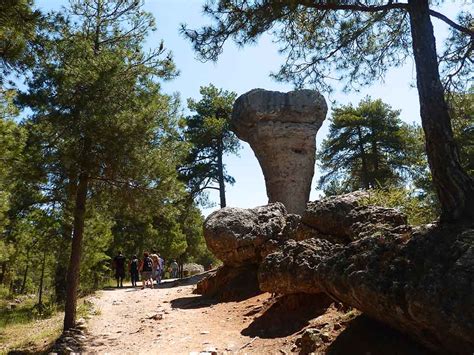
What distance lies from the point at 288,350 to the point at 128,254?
22704 mm

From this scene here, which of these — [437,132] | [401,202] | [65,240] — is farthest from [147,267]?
[437,132]

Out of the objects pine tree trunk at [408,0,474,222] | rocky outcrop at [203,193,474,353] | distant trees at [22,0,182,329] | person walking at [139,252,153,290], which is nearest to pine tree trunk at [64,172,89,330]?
distant trees at [22,0,182,329]

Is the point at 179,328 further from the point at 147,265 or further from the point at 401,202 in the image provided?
the point at 147,265

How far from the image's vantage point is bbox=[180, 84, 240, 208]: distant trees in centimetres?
2362

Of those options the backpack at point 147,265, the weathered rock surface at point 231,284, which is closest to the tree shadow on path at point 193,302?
the weathered rock surface at point 231,284

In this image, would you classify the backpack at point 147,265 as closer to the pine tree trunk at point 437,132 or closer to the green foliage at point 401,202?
the green foliage at point 401,202

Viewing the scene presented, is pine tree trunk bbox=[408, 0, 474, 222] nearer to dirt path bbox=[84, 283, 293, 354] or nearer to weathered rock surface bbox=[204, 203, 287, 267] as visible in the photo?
dirt path bbox=[84, 283, 293, 354]

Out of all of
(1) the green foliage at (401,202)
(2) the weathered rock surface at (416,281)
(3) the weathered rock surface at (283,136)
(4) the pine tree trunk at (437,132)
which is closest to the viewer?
(2) the weathered rock surface at (416,281)

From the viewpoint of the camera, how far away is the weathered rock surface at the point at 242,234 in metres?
11.4

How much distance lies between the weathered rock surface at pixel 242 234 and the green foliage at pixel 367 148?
1240 cm

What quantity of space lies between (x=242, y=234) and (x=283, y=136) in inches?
366

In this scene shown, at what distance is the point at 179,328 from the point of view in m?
8.40

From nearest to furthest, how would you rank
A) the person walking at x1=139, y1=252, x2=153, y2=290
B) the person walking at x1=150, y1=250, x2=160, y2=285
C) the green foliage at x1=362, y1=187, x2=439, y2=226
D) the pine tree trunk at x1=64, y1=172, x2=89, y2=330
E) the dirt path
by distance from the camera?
the dirt path
the green foliage at x1=362, y1=187, x2=439, y2=226
the pine tree trunk at x1=64, y1=172, x2=89, y2=330
the person walking at x1=139, y1=252, x2=153, y2=290
the person walking at x1=150, y1=250, x2=160, y2=285

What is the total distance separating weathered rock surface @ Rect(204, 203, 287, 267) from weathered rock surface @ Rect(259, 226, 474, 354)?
6124 millimetres
